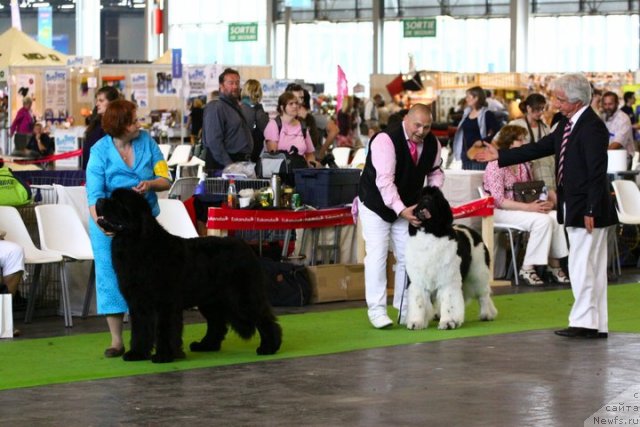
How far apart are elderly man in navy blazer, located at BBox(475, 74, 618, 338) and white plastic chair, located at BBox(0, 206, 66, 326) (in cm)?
315

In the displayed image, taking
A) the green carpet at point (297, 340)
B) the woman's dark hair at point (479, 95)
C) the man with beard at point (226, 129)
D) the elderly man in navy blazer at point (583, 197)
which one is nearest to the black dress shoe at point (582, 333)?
the elderly man in navy blazer at point (583, 197)

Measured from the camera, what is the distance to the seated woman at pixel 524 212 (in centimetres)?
1141

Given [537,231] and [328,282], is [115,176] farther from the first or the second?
[537,231]

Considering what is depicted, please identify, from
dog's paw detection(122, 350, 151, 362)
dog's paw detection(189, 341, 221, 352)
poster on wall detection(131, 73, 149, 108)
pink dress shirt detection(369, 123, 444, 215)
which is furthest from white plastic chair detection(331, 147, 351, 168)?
dog's paw detection(122, 350, 151, 362)

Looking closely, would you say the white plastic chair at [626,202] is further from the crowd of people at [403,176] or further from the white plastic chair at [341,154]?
the white plastic chair at [341,154]

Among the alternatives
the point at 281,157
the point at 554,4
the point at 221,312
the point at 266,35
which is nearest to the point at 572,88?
the point at 221,312

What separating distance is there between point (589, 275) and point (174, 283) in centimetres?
268

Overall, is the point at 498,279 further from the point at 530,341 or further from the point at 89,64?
the point at 89,64

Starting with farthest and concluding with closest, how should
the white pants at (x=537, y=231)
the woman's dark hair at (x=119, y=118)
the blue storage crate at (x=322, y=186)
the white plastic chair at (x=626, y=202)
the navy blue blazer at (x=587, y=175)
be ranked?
1. the white plastic chair at (x=626, y=202)
2. the white pants at (x=537, y=231)
3. the blue storage crate at (x=322, y=186)
4. the navy blue blazer at (x=587, y=175)
5. the woman's dark hair at (x=119, y=118)

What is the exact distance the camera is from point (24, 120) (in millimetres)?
23453

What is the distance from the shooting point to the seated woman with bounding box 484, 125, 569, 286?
37.4 ft

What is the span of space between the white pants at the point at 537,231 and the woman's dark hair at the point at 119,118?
488 cm

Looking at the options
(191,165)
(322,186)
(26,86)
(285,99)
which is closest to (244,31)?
(26,86)

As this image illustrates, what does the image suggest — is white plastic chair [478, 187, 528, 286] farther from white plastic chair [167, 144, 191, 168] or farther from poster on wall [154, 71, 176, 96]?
poster on wall [154, 71, 176, 96]
